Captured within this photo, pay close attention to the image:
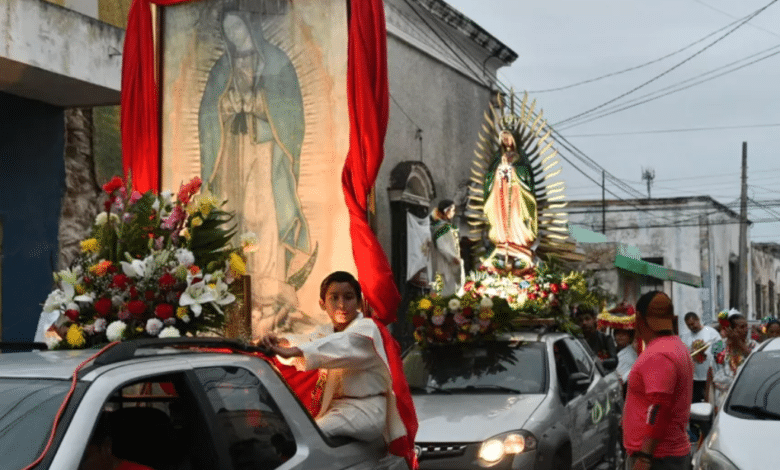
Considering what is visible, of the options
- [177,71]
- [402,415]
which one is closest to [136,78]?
[177,71]

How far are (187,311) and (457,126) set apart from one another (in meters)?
17.8

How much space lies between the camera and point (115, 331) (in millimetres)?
6047

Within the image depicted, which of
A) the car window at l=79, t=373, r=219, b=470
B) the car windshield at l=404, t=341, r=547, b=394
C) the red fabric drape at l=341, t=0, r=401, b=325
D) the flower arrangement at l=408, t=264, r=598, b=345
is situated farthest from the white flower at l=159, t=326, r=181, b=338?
the flower arrangement at l=408, t=264, r=598, b=345

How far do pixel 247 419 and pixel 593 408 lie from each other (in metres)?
6.44

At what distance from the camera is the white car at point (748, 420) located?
5812mm

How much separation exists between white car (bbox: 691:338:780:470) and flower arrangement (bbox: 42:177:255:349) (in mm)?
2844

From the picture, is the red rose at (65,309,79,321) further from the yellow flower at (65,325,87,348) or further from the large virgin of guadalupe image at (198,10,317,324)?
the large virgin of guadalupe image at (198,10,317,324)

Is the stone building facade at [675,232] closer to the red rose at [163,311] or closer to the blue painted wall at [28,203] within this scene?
the blue painted wall at [28,203]

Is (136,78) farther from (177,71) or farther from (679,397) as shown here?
(679,397)

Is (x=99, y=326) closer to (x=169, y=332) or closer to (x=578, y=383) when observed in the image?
(x=169, y=332)

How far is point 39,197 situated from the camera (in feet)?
43.1

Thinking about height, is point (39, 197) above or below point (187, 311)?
above

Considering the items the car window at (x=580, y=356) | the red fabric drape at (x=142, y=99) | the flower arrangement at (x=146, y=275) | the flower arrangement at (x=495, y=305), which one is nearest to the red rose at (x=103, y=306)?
the flower arrangement at (x=146, y=275)

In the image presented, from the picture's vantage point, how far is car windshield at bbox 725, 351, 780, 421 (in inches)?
256
